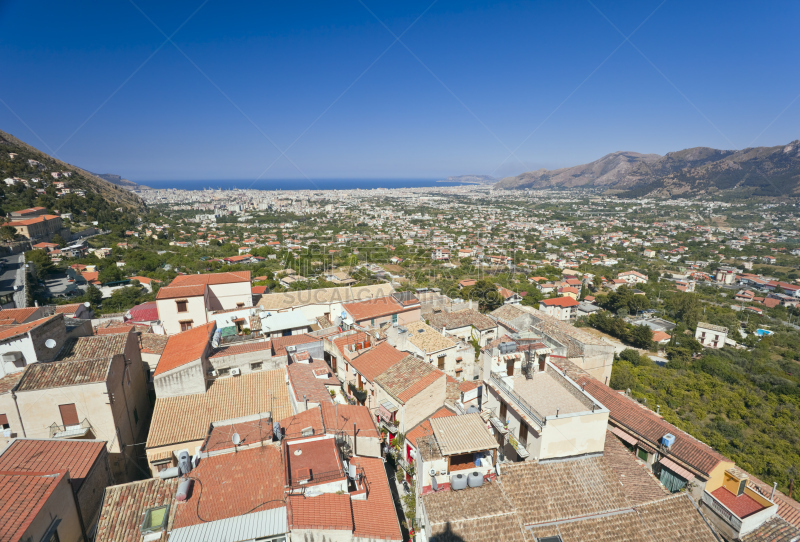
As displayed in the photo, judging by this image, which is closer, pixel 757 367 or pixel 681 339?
pixel 757 367

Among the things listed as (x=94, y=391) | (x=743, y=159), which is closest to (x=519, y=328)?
(x=94, y=391)

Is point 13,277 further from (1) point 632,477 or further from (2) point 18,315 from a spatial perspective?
(1) point 632,477

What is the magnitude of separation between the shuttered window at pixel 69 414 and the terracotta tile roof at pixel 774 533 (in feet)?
50.9

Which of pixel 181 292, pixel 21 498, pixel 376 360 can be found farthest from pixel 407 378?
pixel 181 292

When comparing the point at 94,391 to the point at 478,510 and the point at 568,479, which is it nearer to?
the point at 478,510

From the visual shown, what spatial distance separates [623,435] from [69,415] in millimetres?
14795

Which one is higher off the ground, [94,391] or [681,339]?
[94,391]

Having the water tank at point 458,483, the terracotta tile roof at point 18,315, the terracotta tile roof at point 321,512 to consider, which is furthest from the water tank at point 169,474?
the terracotta tile roof at point 18,315

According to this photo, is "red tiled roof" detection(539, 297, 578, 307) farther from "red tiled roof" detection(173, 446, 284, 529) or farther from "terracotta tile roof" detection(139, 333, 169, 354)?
"red tiled roof" detection(173, 446, 284, 529)

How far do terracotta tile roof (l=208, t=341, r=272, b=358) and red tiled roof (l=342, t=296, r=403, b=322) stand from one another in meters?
6.21

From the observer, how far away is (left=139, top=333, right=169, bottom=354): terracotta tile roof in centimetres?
1393

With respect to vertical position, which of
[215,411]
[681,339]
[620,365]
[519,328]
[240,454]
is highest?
[240,454]

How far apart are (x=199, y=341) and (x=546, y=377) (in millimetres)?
11060

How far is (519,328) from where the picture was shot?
754 inches
